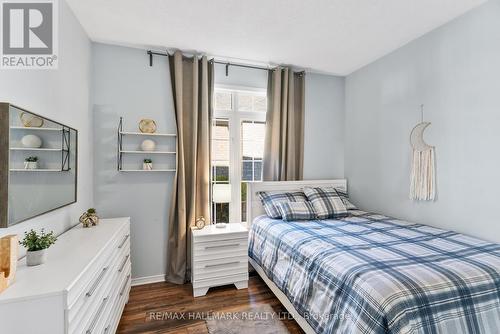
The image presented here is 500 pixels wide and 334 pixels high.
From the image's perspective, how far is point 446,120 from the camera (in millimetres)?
2309

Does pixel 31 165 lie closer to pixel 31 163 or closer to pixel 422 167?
pixel 31 163

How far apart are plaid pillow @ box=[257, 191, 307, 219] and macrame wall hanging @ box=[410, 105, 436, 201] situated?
1195mm

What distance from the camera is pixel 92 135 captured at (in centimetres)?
261

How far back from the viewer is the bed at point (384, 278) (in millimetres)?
1177

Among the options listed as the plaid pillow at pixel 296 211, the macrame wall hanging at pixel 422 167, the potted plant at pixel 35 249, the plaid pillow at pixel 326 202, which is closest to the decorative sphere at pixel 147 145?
the potted plant at pixel 35 249

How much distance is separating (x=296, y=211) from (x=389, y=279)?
1479 mm

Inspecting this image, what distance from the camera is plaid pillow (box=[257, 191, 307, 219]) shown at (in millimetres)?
2848

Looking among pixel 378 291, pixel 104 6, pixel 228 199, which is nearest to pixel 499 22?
pixel 378 291

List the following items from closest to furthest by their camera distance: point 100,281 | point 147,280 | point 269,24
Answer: point 100,281 < point 269,24 < point 147,280

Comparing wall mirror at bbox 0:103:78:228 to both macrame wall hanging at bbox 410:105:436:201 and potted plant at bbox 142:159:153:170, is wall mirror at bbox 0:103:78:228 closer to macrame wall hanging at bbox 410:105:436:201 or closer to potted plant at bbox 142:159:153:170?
potted plant at bbox 142:159:153:170

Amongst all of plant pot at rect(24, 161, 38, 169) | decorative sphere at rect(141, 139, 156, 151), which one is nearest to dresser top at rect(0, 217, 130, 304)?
plant pot at rect(24, 161, 38, 169)

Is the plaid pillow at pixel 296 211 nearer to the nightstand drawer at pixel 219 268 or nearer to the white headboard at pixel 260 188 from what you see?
the white headboard at pixel 260 188

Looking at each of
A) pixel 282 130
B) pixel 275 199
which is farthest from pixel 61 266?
pixel 282 130

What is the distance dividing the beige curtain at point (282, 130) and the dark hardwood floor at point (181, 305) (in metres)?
1.42
